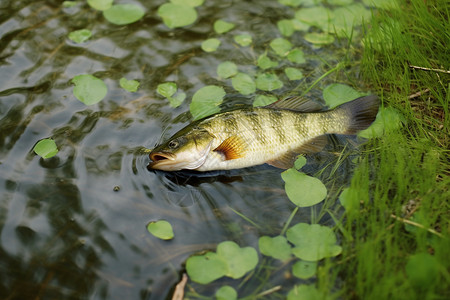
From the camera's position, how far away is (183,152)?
12.5ft

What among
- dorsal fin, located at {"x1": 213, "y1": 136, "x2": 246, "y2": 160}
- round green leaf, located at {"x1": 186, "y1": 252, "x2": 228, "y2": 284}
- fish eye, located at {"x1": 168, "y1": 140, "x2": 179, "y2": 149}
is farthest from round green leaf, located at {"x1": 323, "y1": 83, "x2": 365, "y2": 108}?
round green leaf, located at {"x1": 186, "y1": 252, "x2": 228, "y2": 284}

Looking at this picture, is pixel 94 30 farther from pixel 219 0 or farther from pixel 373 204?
pixel 373 204

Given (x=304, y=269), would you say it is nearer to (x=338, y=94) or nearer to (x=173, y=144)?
(x=173, y=144)

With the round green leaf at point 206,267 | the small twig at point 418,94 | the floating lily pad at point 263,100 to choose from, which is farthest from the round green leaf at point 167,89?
the small twig at point 418,94

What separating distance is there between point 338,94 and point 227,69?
1.29 meters

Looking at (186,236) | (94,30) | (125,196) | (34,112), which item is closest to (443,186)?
(186,236)

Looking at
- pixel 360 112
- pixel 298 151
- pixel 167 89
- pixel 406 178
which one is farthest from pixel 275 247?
pixel 167 89

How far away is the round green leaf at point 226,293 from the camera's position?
3.06m

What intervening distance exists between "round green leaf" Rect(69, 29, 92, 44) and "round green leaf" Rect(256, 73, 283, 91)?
2.20 meters

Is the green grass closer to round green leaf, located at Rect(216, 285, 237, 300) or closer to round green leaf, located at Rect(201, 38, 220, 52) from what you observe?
round green leaf, located at Rect(216, 285, 237, 300)

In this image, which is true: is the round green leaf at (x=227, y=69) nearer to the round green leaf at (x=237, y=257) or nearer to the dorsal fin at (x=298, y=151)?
the dorsal fin at (x=298, y=151)

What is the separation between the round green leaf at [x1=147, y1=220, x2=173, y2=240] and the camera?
3.44 metres

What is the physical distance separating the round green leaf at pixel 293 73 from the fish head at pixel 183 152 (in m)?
1.58

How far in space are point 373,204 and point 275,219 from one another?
816mm
